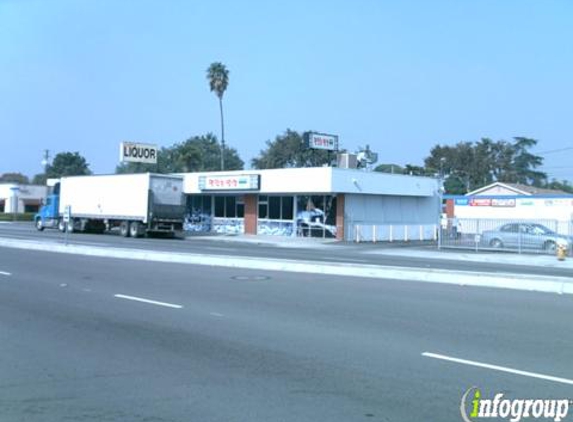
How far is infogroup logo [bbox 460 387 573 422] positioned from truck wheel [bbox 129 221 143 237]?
124 ft

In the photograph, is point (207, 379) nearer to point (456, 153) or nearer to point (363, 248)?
point (363, 248)

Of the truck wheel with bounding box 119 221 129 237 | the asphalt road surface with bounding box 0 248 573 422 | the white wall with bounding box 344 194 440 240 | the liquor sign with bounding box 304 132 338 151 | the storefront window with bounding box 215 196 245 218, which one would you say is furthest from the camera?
the liquor sign with bounding box 304 132 338 151

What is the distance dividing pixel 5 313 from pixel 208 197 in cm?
3895

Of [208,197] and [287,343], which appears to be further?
[208,197]

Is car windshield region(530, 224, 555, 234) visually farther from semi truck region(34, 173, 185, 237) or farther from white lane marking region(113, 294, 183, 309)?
white lane marking region(113, 294, 183, 309)

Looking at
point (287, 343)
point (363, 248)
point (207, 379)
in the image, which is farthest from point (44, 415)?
point (363, 248)

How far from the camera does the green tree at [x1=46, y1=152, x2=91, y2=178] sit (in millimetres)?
142375

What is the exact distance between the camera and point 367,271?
59.4 ft

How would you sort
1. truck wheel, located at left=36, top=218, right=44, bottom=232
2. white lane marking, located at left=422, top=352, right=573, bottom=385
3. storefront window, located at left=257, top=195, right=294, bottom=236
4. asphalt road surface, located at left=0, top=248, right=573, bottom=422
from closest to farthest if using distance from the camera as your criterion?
asphalt road surface, located at left=0, top=248, right=573, bottom=422
white lane marking, located at left=422, top=352, right=573, bottom=385
storefront window, located at left=257, top=195, right=294, bottom=236
truck wheel, located at left=36, top=218, right=44, bottom=232

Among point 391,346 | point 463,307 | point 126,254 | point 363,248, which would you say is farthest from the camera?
point 363,248

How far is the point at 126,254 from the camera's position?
24.0m

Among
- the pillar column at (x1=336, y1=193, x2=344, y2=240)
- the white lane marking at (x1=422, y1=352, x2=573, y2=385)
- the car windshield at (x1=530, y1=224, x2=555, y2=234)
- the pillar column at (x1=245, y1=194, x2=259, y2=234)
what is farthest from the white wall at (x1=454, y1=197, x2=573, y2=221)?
the white lane marking at (x1=422, y1=352, x2=573, y2=385)

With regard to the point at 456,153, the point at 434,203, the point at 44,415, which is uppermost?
the point at 456,153

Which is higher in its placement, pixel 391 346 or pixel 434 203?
pixel 434 203
